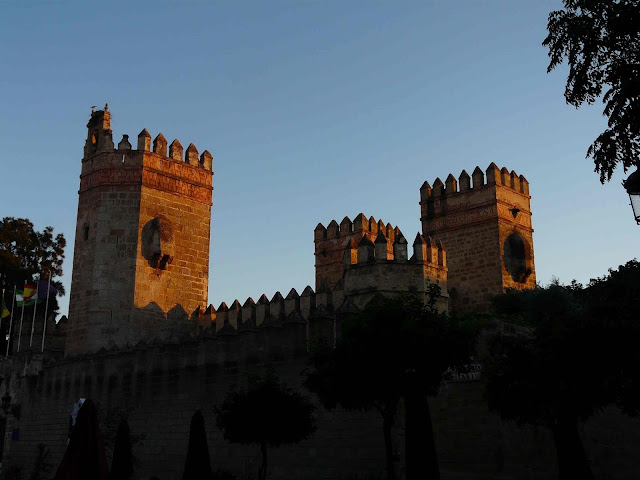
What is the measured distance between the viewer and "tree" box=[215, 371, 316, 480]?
44.5ft

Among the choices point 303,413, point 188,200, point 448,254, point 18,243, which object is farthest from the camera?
point 18,243

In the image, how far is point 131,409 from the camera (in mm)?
20312

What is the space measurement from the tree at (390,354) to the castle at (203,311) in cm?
194

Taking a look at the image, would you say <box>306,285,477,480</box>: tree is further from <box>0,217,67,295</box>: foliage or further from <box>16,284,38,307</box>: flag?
<box>0,217,67,295</box>: foliage

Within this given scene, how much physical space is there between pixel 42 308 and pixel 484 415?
73.7 feet

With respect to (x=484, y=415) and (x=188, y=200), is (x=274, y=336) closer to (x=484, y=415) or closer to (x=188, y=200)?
(x=484, y=415)

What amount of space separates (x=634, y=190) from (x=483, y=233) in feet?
72.8

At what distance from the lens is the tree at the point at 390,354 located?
1191 centimetres

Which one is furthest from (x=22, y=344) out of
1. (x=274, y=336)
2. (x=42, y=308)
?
(x=274, y=336)

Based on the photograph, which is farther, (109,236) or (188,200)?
(188,200)

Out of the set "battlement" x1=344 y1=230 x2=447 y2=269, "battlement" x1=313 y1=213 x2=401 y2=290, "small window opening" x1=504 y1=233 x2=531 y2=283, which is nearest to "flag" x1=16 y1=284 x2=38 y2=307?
"battlement" x1=313 y1=213 x2=401 y2=290

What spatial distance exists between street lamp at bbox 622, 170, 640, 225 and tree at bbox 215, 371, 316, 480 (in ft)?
27.6

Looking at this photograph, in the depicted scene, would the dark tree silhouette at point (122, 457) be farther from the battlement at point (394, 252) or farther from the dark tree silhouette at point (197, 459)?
the battlement at point (394, 252)

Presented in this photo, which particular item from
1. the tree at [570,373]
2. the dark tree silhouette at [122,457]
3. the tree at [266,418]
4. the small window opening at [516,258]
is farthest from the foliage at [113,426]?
the small window opening at [516,258]
